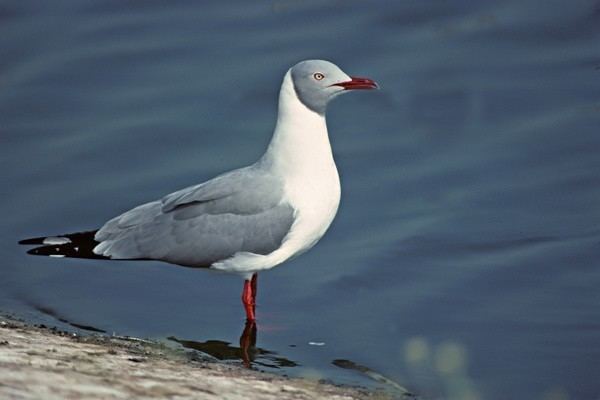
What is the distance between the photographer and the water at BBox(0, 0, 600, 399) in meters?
7.59

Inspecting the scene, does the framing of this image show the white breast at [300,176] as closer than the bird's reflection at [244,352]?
No

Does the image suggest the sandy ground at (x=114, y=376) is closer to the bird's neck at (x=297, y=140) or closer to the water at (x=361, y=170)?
the water at (x=361, y=170)

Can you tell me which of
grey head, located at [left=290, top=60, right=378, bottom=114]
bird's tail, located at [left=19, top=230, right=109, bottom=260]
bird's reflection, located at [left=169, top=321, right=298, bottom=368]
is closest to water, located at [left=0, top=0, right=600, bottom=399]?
bird's reflection, located at [left=169, top=321, right=298, bottom=368]

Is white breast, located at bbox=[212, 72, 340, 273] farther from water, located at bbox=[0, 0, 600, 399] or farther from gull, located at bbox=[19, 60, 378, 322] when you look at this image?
water, located at bbox=[0, 0, 600, 399]

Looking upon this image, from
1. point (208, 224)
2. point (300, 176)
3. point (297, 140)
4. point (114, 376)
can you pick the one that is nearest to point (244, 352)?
point (208, 224)

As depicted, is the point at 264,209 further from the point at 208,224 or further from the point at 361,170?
the point at 361,170

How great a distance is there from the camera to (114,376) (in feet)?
17.4

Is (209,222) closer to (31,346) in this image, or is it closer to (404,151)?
(31,346)

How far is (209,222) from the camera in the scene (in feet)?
25.0

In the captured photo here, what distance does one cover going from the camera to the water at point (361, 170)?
7.59m

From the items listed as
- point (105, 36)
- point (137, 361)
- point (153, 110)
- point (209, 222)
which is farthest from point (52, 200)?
point (137, 361)

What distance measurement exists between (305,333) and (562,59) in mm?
4972

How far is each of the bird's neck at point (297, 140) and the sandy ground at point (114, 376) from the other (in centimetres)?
135

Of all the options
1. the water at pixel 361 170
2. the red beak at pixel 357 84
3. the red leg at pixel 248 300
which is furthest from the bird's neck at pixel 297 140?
the water at pixel 361 170
